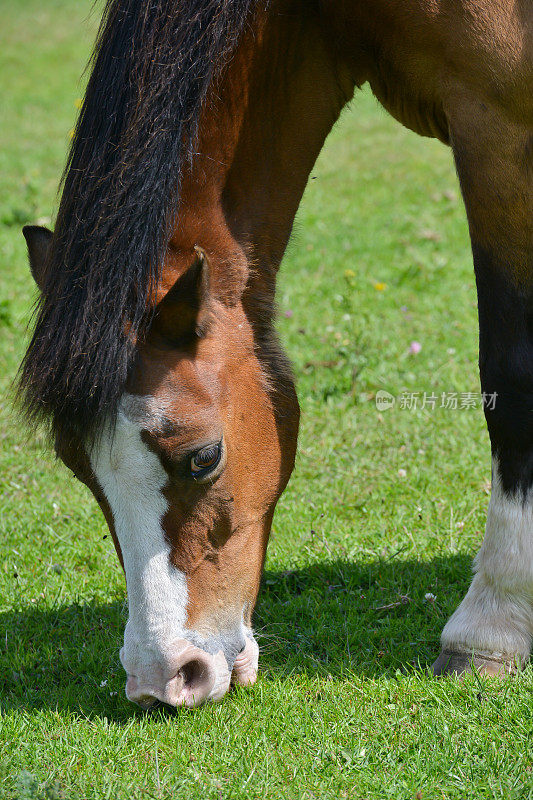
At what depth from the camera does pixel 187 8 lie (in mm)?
2531

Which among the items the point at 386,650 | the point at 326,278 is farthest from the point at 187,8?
the point at 326,278

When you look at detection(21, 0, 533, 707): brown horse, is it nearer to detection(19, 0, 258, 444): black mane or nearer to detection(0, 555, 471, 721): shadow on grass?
detection(19, 0, 258, 444): black mane

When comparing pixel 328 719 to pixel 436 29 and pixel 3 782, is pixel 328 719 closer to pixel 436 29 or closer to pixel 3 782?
pixel 3 782

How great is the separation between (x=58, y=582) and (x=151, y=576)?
3.94 ft

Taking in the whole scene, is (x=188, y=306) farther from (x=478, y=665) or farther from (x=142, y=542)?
(x=478, y=665)

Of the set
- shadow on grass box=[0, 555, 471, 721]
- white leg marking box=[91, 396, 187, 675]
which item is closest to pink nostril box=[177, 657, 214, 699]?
white leg marking box=[91, 396, 187, 675]

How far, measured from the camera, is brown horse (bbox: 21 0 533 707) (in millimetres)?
2412

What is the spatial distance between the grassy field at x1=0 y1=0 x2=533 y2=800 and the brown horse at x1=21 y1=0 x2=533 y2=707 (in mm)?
197

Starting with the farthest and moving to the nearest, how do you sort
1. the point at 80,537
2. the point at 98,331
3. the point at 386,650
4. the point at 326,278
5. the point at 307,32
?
the point at 326,278, the point at 80,537, the point at 386,650, the point at 307,32, the point at 98,331

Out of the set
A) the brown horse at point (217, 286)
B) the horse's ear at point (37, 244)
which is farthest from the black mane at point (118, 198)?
the horse's ear at point (37, 244)

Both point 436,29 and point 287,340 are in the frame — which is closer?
point 436,29

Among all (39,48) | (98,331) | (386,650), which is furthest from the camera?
(39,48)

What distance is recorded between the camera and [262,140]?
9.03ft

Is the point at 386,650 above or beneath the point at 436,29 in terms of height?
beneath
